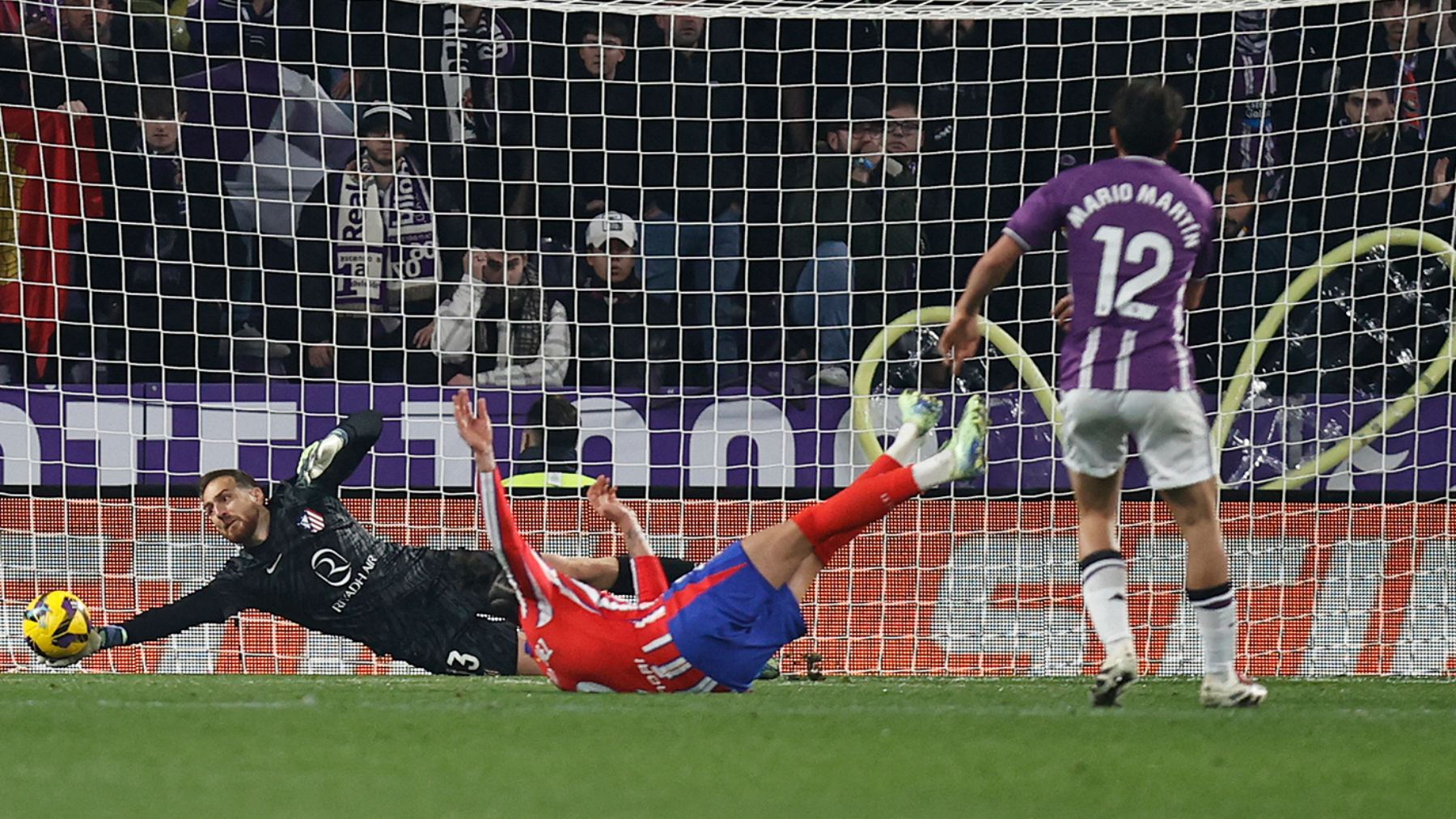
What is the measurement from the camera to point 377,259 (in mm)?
9703

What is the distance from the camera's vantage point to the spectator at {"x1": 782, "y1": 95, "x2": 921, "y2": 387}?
9484 millimetres

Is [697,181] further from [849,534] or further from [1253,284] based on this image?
[849,534]

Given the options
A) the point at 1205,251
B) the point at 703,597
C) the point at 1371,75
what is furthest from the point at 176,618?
the point at 1371,75

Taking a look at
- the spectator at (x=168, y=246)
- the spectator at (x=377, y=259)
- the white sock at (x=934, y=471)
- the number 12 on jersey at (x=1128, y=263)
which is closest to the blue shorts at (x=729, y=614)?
the white sock at (x=934, y=471)

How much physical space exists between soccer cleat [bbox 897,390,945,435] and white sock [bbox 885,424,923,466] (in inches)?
0.7

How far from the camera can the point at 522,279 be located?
9.65m

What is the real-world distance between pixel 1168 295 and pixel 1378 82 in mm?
5125

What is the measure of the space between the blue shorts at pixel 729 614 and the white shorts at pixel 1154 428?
1065 mm

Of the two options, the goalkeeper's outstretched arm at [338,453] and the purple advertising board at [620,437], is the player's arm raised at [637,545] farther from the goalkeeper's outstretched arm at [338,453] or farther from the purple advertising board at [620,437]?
the purple advertising board at [620,437]

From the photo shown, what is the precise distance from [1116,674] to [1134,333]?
34.7 inches

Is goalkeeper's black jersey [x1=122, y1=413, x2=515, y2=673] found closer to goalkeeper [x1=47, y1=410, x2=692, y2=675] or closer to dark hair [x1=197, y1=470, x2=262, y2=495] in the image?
goalkeeper [x1=47, y1=410, x2=692, y2=675]

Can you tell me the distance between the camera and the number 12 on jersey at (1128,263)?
5336 millimetres

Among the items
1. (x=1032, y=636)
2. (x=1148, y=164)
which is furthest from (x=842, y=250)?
(x=1148, y=164)

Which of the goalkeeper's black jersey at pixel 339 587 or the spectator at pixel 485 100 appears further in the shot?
the spectator at pixel 485 100
